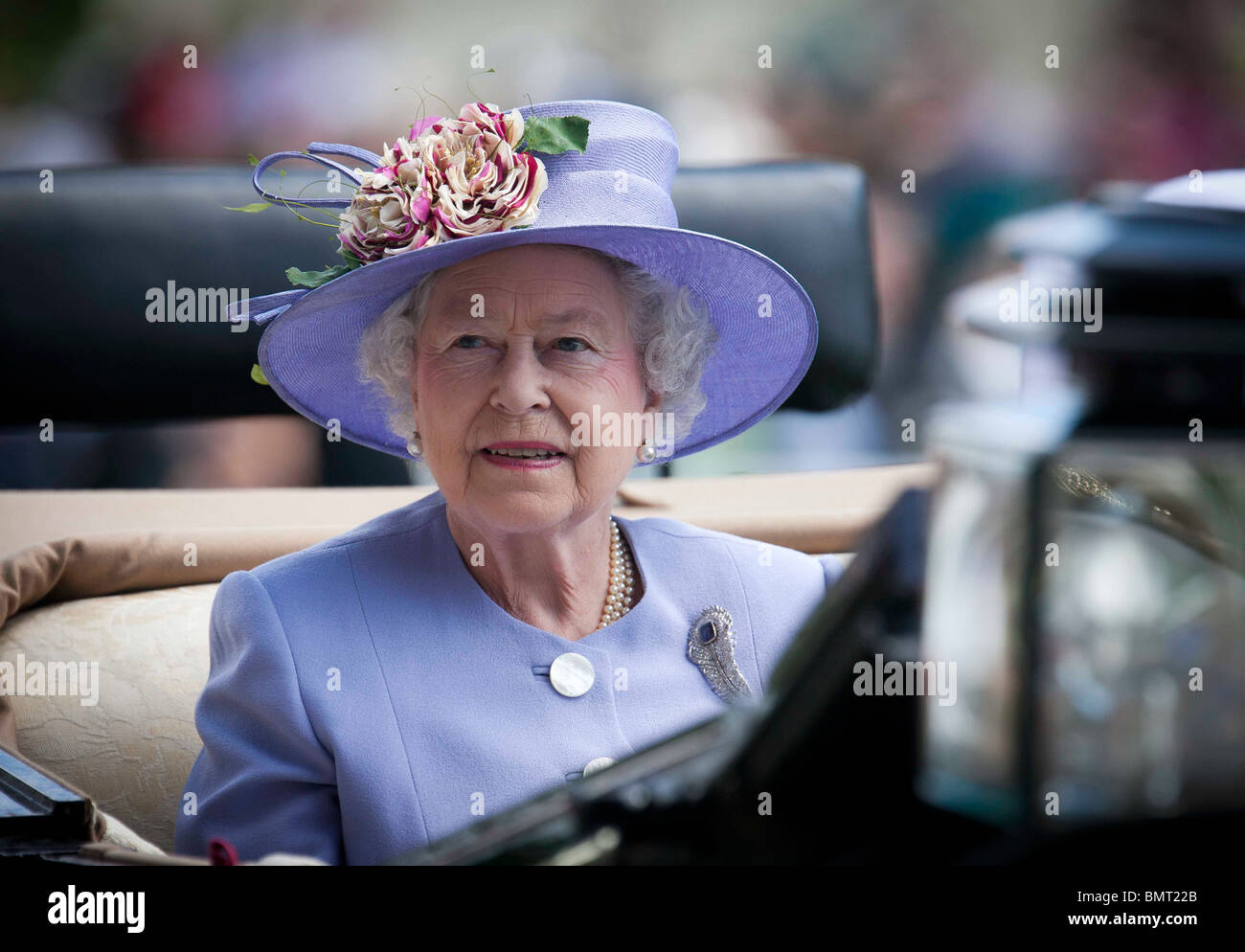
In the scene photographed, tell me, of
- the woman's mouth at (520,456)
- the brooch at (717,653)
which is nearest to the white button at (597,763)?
the brooch at (717,653)

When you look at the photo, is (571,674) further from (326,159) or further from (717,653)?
(326,159)

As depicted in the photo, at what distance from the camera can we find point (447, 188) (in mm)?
1323

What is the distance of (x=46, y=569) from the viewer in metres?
1.89

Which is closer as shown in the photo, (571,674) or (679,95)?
(571,674)

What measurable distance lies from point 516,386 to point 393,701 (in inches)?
14.8

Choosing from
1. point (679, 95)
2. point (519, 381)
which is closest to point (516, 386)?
point (519, 381)

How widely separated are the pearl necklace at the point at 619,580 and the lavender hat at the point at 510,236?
0.98 ft

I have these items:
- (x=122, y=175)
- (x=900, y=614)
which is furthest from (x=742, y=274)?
(x=122, y=175)

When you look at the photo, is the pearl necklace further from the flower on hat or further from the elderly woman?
the flower on hat

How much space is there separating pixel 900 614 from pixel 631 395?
32.7 inches

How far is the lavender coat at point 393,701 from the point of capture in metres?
1.31

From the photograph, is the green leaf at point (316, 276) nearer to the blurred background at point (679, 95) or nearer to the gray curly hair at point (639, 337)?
the gray curly hair at point (639, 337)

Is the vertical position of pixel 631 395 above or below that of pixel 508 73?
below
